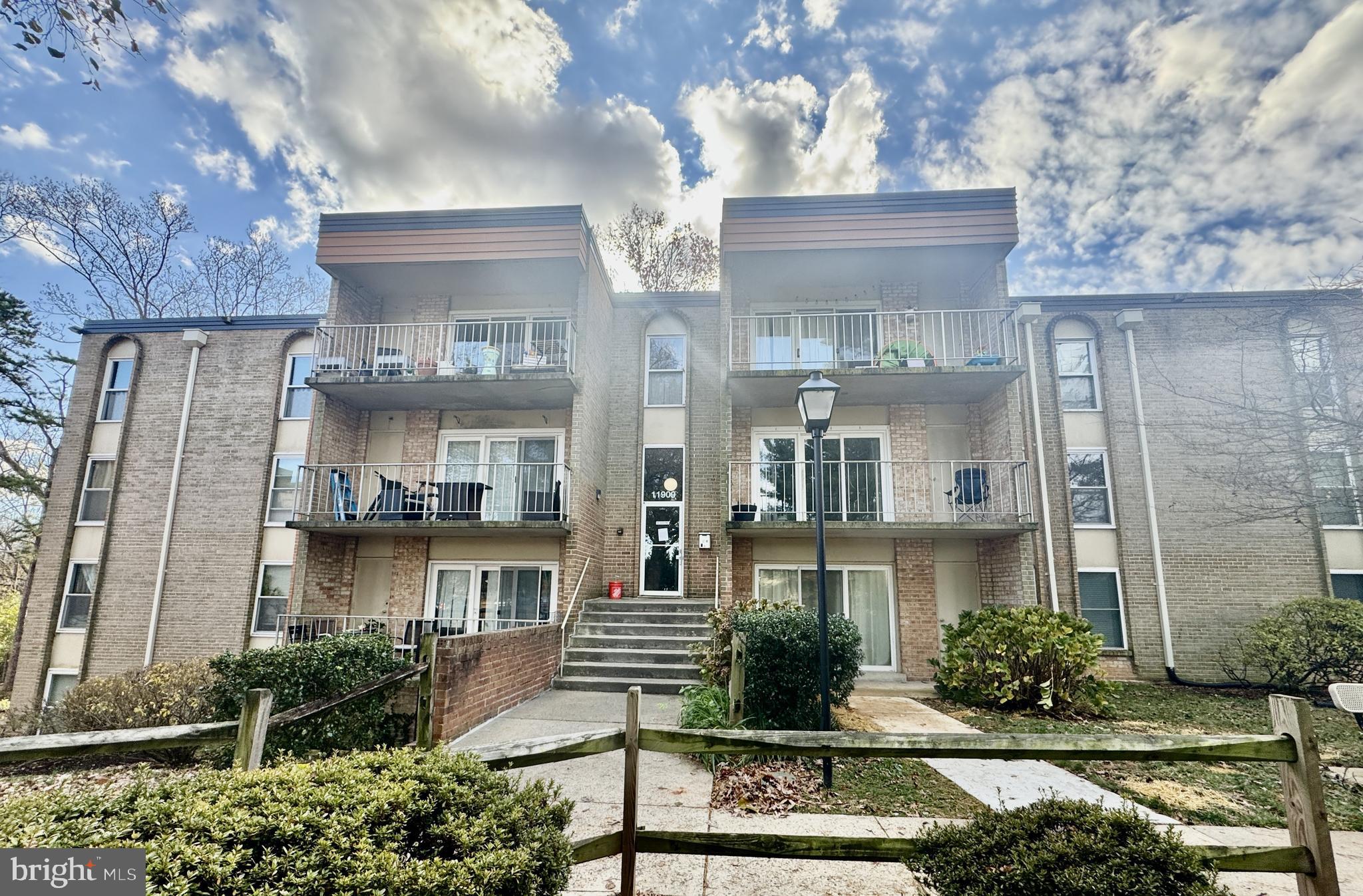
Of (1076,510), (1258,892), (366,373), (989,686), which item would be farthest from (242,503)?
(1076,510)

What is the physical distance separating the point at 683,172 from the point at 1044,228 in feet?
31.9

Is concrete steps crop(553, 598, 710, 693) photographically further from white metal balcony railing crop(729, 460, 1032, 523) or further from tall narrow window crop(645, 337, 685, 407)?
tall narrow window crop(645, 337, 685, 407)

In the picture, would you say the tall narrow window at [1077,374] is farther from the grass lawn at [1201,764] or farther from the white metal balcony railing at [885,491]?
the grass lawn at [1201,764]

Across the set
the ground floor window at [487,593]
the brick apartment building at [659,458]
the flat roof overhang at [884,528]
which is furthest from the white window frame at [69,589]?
the flat roof overhang at [884,528]

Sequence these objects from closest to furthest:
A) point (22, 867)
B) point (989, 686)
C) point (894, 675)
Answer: point (22, 867), point (989, 686), point (894, 675)

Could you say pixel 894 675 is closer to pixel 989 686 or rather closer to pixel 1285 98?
pixel 989 686

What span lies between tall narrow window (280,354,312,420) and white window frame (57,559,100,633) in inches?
206

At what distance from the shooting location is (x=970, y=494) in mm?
Answer: 10883

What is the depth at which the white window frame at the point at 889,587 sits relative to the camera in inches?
448

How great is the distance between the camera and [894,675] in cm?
1115

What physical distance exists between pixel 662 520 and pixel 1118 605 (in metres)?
9.10

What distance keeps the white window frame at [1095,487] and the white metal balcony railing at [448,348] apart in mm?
10083

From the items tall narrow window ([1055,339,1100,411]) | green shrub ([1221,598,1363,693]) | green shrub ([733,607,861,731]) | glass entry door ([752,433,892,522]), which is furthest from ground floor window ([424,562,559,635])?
green shrub ([1221,598,1363,693])

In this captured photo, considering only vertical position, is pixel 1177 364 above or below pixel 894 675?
above
